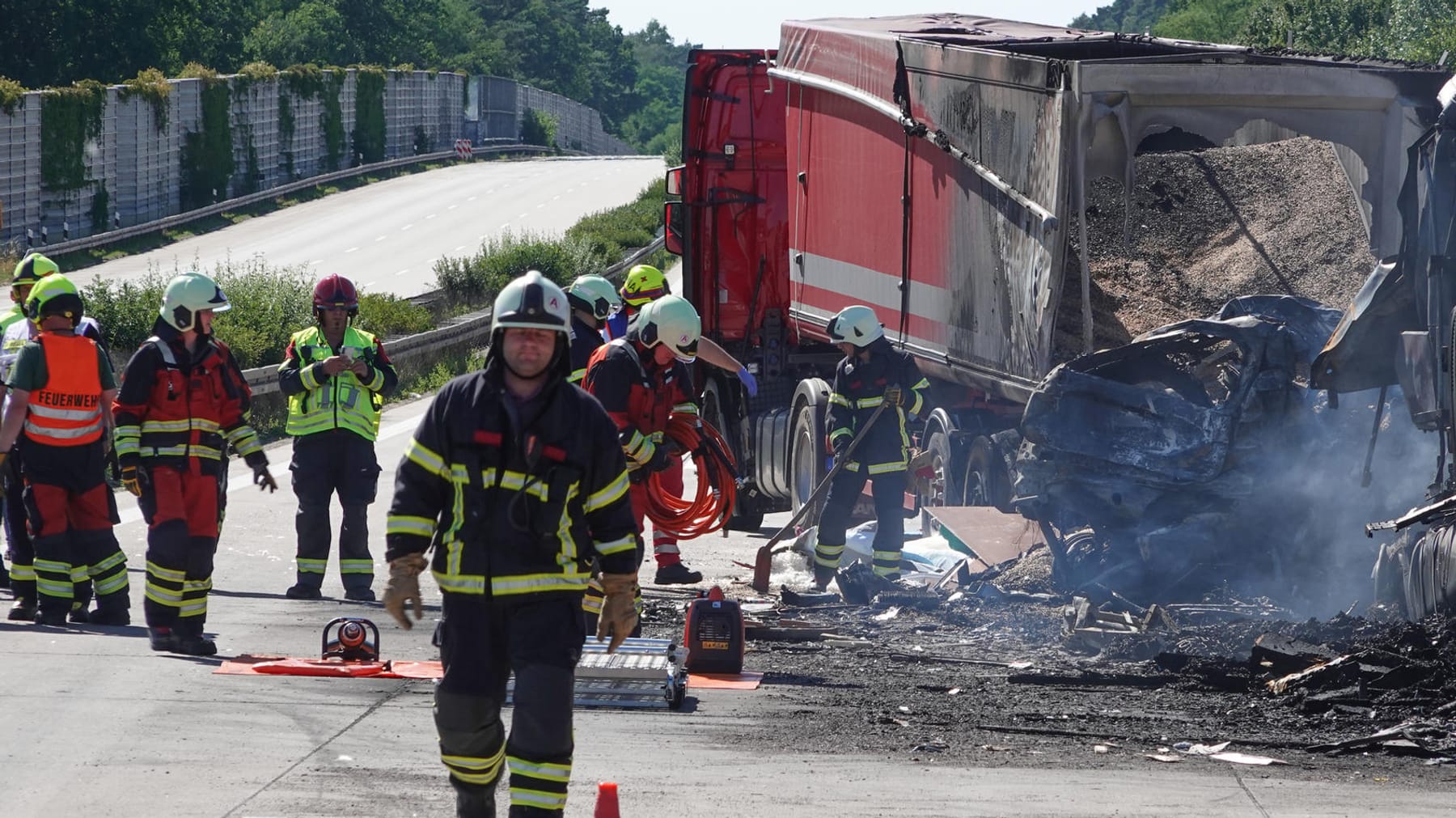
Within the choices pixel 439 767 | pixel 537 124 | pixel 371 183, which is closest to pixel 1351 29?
pixel 371 183

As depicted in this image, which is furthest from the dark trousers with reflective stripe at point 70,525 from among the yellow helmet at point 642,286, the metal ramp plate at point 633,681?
the yellow helmet at point 642,286

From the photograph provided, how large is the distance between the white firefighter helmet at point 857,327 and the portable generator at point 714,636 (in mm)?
3215

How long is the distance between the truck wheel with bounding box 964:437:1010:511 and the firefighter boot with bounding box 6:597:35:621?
5.98 m

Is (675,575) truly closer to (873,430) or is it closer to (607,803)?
A: (873,430)

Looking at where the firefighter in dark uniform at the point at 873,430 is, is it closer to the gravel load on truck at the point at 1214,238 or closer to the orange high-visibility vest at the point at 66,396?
the gravel load on truck at the point at 1214,238

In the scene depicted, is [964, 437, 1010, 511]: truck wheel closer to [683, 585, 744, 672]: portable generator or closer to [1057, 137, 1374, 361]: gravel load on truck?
[1057, 137, 1374, 361]: gravel load on truck

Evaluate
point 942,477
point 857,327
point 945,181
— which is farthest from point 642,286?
point 942,477

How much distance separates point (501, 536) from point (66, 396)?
482cm

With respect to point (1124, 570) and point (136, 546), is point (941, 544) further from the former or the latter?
point (136, 546)

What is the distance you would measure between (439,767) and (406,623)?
1.23 metres

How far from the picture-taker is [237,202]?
48719mm

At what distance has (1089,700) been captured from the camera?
741 cm

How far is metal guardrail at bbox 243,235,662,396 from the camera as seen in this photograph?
1789 cm

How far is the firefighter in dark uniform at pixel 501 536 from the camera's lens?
4.91 meters
